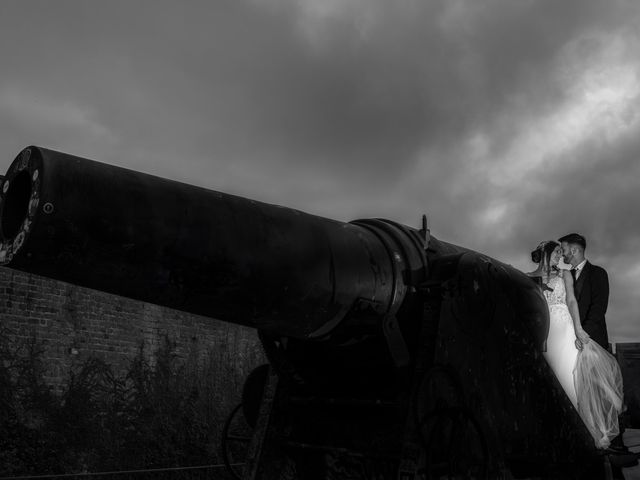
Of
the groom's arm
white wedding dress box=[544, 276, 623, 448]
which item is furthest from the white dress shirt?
white wedding dress box=[544, 276, 623, 448]

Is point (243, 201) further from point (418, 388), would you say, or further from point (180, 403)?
point (180, 403)

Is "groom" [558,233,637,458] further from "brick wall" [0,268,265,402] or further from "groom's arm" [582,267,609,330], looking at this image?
"brick wall" [0,268,265,402]

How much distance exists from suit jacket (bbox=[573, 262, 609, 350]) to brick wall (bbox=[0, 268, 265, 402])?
599 centimetres

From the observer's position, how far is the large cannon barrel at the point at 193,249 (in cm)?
246

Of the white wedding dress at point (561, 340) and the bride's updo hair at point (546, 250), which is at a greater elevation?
the bride's updo hair at point (546, 250)

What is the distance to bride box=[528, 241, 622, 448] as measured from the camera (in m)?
4.95

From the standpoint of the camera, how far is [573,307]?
17.5 ft

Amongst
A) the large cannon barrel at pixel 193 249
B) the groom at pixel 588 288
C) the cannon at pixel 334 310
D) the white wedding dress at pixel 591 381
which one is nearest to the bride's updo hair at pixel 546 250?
the groom at pixel 588 288

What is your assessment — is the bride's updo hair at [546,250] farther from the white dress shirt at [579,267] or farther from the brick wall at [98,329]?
the brick wall at [98,329]

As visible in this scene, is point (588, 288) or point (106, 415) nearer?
point (588, 288)

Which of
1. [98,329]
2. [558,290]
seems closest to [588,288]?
[558,290]

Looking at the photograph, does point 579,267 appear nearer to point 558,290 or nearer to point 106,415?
point 558,290

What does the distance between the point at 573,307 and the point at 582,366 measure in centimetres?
49

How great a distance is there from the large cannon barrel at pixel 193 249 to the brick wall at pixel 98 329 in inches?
230
